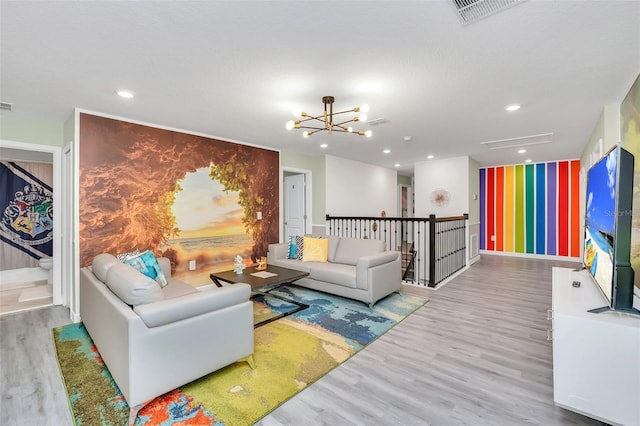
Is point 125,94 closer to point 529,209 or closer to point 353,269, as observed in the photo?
point 353,269

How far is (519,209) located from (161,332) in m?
8.76

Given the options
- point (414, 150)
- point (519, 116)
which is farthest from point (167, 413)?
point (414, 150)

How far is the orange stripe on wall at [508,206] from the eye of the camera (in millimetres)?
7938

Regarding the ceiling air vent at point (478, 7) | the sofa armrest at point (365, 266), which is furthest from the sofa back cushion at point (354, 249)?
the ceiling air vent at point (478, 7)

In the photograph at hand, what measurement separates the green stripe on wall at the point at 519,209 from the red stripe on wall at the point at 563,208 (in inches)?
30.1

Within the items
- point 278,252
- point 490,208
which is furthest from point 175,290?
point 490,208

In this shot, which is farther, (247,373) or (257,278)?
(257,278)

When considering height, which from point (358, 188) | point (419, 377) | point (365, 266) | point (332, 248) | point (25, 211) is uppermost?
point (358, 188)

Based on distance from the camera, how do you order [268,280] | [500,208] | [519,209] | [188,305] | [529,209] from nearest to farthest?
[188,305] → [268,280] → [529,209] → [519,209] → [500,208]

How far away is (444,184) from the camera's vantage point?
716cm

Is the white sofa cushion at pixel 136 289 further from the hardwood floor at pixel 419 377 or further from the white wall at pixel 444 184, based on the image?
the white wall at pixel 444 184

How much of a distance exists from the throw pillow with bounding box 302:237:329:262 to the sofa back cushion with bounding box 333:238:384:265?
0.64 feet

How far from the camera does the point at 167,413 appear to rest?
6.17ft

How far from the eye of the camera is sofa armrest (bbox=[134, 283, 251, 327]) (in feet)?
6.14
